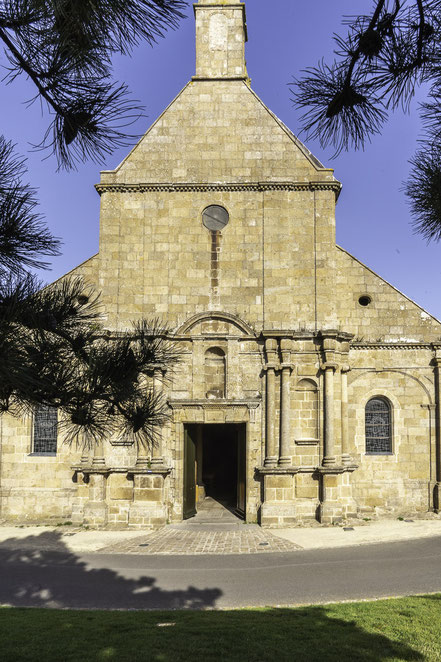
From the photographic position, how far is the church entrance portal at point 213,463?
17.8 m

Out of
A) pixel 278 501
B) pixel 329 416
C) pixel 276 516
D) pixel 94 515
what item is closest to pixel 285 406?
pixel 329 416

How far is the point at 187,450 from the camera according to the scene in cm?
1753

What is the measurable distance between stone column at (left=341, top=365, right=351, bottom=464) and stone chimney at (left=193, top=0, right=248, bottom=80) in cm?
1001

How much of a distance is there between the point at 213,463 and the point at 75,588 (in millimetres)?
14271

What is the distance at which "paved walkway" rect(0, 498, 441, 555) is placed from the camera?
14039 millimetres

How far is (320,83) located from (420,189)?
4.31 ft

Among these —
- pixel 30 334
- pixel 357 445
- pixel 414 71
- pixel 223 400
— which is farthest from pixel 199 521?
pixel 414 71

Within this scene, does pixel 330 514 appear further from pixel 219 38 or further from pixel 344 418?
pixel 219 38

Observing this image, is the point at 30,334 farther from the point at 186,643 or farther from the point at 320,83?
the point at 186,643

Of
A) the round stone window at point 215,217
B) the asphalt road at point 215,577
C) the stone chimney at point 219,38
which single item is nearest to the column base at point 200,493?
the asphalt road at point 215,577

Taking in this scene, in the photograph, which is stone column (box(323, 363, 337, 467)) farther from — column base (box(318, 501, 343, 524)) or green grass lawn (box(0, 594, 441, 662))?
green grass lawn (box(0, 594, 441, 662))

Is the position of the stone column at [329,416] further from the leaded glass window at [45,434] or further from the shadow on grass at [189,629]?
the leaded glass window at [45,434]

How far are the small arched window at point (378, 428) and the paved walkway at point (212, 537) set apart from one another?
7.09ft

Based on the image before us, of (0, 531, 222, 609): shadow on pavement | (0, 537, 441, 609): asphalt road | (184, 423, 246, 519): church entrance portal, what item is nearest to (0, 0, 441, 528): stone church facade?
(184, 423, 246, 519): church entrance portal
